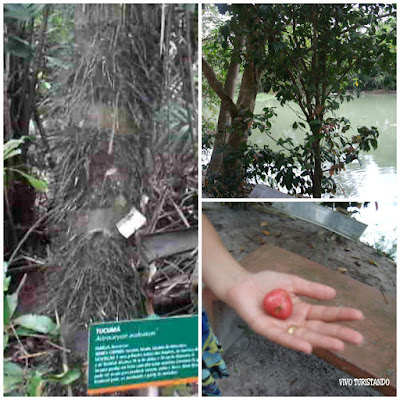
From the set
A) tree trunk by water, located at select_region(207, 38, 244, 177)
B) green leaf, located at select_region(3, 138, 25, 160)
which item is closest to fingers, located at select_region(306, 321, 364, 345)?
tree trunk by water, located at select_region(207, 38, 244, 177)

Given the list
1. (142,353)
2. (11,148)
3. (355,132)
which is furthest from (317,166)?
(11,148)

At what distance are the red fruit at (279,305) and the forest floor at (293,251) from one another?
86mm

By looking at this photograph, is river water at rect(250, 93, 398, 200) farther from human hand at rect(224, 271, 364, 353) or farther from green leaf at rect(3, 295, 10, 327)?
green leaf at rect(3, 295, 10, 327)

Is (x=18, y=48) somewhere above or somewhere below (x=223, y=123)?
above

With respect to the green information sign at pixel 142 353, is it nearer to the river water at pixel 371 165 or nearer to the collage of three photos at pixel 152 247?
the collage of three photos at pixel 152 247

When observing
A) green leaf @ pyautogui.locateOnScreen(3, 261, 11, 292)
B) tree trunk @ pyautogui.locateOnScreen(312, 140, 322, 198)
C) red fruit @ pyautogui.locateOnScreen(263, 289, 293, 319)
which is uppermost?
tree trunk @ pyautogui.locateOnScreen(312, 140, 322, 198)

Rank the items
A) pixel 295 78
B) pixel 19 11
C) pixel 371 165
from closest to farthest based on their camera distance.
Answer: pixel 19 11, pixel 371 165, pixel 295 78

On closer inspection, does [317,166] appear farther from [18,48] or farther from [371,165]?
[18,48]

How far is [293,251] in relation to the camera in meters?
1.06

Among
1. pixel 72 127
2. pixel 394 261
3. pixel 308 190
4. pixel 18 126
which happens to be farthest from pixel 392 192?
pixel 18 126

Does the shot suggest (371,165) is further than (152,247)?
Yes

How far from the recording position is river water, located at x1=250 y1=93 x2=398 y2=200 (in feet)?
3.75

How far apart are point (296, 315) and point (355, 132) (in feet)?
2.65

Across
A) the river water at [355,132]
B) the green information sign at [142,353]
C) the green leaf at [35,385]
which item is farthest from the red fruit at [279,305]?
the green leaf at [35,385]
